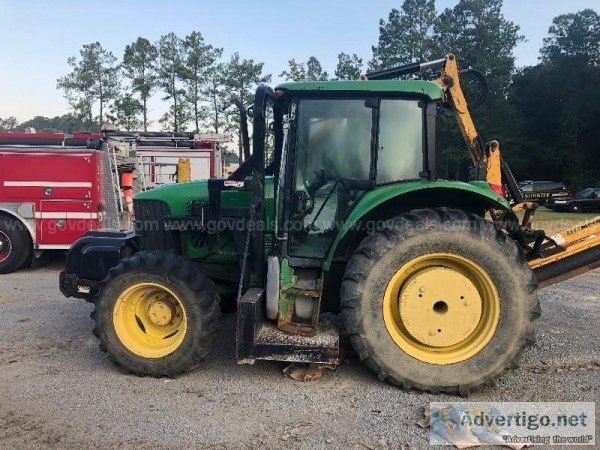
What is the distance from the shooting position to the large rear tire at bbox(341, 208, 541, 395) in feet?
11.8

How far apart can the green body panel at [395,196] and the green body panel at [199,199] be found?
3.08ft

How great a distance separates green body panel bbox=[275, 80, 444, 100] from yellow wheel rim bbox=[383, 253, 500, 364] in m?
1.28

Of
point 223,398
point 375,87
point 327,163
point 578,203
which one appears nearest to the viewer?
point 223,398

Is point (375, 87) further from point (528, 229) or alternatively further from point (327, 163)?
point (528, 229)

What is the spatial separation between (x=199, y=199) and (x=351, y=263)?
1.66m

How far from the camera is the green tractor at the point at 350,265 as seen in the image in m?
3.62

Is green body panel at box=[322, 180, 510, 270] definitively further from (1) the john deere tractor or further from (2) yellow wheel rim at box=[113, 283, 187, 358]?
(2) yellow wheel rim at box=[113, 283, 187, 358]

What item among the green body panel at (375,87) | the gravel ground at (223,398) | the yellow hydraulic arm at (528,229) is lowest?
the gravel ground at (223,398)

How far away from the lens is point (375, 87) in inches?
149

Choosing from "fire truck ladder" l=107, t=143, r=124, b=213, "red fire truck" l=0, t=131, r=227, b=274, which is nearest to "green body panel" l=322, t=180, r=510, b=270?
"red fire truck" l=0, t=131, r=227, b=274

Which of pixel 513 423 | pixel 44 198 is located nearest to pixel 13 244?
pixel 44 198

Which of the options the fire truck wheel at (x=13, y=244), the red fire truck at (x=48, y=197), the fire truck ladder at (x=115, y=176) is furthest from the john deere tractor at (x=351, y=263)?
the fire truck wheel at (x=13, y=244)

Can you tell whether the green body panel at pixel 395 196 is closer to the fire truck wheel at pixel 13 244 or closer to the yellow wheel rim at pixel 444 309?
the yellow wheel rim at pixel 444 309

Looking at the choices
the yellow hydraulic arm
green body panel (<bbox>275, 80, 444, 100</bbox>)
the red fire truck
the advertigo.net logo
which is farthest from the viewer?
the red fire truck
